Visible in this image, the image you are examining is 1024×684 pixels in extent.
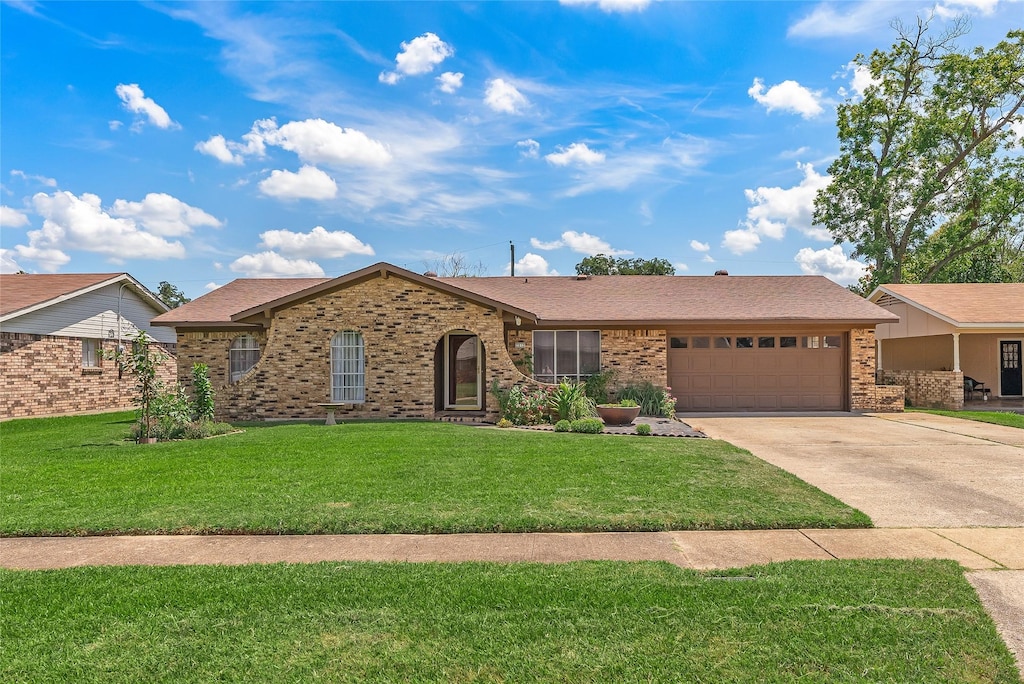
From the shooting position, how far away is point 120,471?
8.52 meters

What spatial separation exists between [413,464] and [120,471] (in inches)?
163

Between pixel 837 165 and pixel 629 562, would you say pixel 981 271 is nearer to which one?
pixel 837 165

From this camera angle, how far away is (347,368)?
15570 mm

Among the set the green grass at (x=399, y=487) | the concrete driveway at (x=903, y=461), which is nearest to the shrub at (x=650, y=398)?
the concrete driveway at (x=903, y=461)

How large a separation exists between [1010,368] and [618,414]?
17.3 meters

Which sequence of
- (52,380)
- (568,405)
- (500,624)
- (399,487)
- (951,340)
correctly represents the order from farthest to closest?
(951,340) → (52,380) → (568,405) → (399,487) → (500,624)

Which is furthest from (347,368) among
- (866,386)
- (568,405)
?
(866,386)

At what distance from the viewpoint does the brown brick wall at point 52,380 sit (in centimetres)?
1722

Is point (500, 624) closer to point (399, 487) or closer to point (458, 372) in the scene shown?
point (399, 487)

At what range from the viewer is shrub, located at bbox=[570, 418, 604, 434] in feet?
42.0

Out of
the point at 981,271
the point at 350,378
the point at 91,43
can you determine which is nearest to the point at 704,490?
the point at 350,378

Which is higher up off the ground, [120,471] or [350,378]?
[350,378]

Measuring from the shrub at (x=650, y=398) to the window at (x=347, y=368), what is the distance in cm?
700

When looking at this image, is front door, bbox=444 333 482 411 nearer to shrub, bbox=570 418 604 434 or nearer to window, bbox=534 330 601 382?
window, bbox=534 330 601 382
